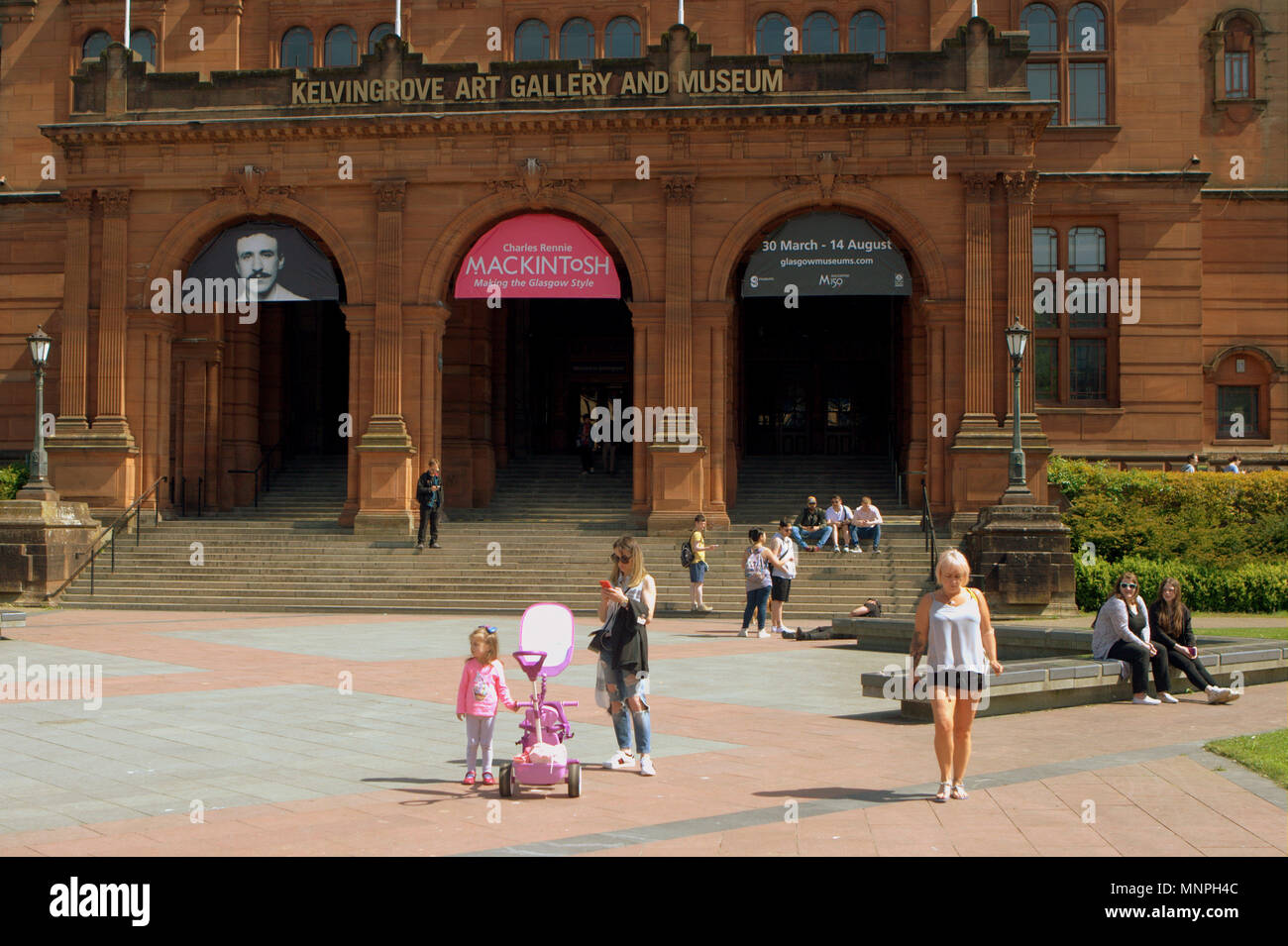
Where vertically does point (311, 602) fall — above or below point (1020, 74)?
below

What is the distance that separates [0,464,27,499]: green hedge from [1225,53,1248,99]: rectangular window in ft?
107

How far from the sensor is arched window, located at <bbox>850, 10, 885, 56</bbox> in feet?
121

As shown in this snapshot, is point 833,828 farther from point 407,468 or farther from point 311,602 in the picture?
point 407,468

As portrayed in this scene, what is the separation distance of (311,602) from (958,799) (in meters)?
19.8

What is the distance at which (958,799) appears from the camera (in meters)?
9.30

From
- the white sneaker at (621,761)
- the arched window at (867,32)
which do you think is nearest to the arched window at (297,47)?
the arched window at (867,32)

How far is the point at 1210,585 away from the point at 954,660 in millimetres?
18242

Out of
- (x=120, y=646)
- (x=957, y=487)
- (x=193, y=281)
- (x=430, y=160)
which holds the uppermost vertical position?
(x=430, y=160)

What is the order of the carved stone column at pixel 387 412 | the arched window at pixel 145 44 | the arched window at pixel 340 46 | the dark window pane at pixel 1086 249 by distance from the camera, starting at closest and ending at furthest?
1. the carved stone column at pixel 387 412
2. the dark window pane at pixel 1086 249
3. the arched window at pixel 340 46
4. the arched window at pixel 145 44

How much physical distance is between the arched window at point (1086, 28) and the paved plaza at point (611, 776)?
25426 millimetres

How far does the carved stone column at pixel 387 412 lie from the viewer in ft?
102

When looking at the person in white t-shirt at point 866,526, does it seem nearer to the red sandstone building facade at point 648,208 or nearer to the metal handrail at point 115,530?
the red sandstone building facade at point 648,208

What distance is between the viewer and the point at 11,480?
33594 millimetres

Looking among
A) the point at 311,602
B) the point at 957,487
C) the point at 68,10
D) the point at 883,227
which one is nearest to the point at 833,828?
the point at 311,602
